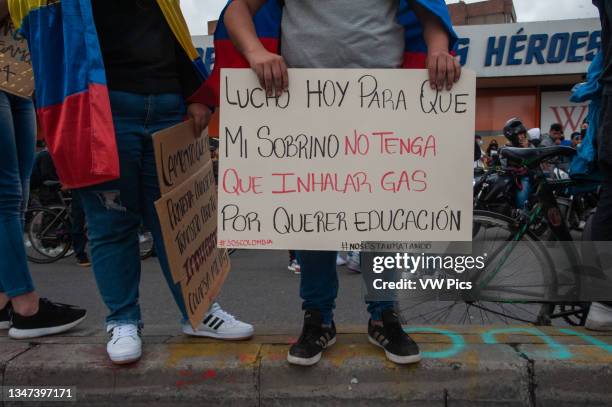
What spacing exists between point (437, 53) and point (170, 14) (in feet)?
3.35

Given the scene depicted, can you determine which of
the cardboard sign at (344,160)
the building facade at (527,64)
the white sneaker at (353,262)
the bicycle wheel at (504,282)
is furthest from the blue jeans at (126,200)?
the building facade at (527,64)

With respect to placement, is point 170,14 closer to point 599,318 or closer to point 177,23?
point 177,23

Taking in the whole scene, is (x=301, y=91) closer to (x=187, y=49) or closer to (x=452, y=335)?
(x=187, y=49)

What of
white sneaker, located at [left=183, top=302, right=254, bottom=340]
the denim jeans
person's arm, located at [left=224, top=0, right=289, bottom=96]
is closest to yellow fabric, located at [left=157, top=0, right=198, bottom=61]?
person's arm, located at [left=224, top=0, right=289, bottom=96]

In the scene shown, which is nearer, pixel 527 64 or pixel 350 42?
pixel 350 42

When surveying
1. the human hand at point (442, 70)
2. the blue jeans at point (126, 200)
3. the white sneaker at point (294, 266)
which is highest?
the human hand at point (442, 70)

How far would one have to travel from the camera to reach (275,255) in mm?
5992

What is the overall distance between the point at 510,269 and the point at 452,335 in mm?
558

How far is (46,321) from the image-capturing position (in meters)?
2.29

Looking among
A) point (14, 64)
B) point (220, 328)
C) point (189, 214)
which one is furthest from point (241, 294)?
point (14, 64)

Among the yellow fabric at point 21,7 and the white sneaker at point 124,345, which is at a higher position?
the yellow fabric at point 21,7

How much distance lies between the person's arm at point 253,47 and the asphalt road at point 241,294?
1.19m

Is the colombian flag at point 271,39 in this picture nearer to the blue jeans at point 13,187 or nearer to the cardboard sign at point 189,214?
the cardboard sign at point 189,214

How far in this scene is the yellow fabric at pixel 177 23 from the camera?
1.97 m
